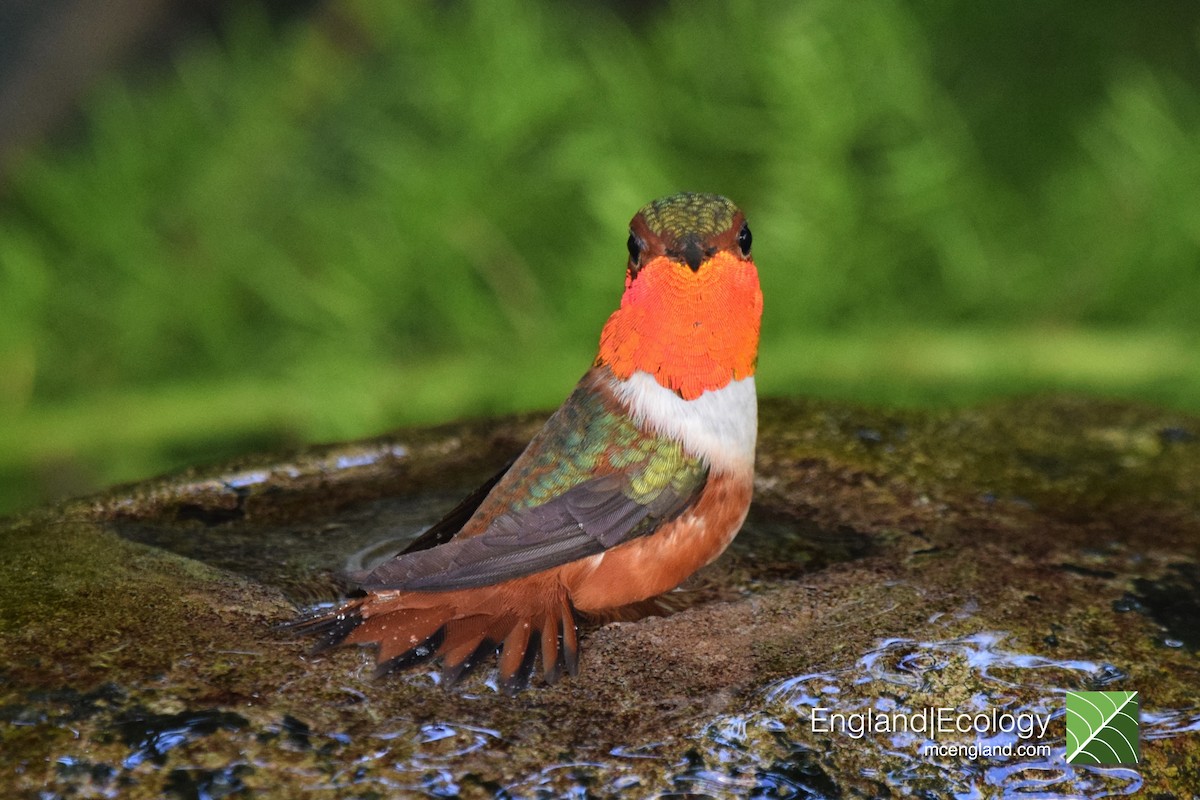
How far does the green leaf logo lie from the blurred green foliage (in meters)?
1.16

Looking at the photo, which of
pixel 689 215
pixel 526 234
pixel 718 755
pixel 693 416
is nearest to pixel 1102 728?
pixel 718 755

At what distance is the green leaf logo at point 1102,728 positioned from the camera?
1.00 metres

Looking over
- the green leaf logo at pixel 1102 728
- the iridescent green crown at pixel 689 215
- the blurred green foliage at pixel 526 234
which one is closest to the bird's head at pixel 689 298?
the iridescent green crown at pixel 689 215

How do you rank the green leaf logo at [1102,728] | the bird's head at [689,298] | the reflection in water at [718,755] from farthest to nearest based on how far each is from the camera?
the bird's head at [689,298] → the green leaf logo at [1102,728] → the reflection in water at [718,755]

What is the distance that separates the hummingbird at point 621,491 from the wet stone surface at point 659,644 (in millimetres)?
36

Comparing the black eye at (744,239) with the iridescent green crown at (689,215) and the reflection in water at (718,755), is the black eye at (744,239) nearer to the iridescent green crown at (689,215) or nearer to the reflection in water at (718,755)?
the iridescent green crown at (689,215)

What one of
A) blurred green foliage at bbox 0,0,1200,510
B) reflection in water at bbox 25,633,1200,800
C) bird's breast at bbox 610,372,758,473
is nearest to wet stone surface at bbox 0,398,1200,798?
reflection in water at bbox 25,633,1200,800

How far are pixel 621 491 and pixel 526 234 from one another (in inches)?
51.7

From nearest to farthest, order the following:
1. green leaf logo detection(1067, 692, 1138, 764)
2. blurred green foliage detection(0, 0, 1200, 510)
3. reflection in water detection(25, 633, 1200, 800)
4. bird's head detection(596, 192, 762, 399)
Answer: reflection in water detection(25, 633, 1200, 800), green leaf logo detection(1067, 692, 1138, 764), bird's head detection(596, 192, 762, 399), blurred green foliage detection(0, 0, 1200, 510)

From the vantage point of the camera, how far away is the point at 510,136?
227cm

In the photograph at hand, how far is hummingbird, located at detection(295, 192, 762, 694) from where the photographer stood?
106cm

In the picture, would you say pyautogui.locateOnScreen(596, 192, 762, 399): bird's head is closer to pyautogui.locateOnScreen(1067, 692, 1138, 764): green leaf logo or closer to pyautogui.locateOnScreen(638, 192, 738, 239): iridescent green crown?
pyautogui.locateOnScreen(638, 192, 738, 239): iridescent green crown

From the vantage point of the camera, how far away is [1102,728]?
102 cm

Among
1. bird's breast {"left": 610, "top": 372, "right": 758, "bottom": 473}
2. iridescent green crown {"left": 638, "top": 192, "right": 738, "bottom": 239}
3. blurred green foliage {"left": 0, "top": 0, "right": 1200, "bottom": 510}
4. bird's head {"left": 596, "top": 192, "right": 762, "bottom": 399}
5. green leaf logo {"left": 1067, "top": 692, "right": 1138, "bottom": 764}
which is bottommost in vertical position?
green leaf logo {"left": 1067, "top": 692, "right": 1138, "bottom": 764}
